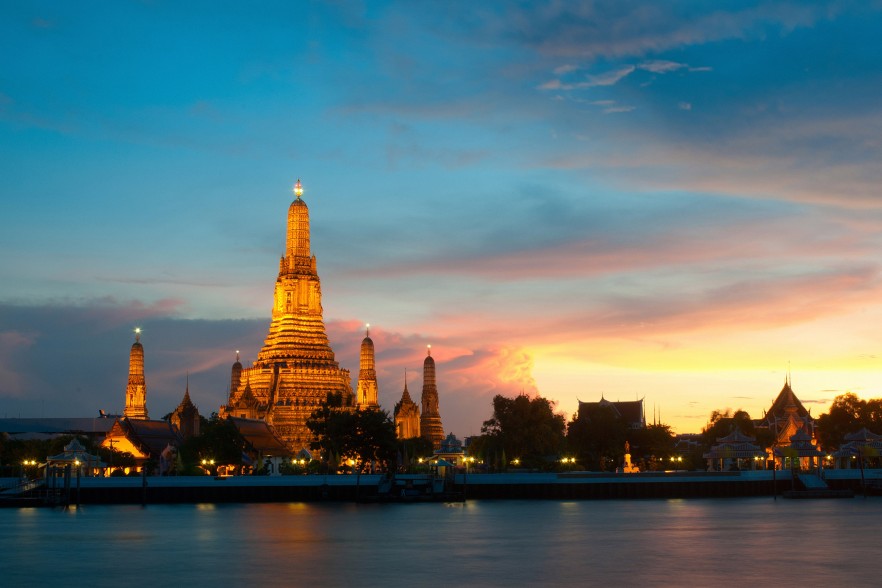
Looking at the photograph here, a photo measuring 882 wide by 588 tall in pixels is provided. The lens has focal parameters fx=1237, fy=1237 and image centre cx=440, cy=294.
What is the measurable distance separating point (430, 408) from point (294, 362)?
39.8m

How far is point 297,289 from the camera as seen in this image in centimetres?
14400

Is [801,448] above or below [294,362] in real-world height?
below

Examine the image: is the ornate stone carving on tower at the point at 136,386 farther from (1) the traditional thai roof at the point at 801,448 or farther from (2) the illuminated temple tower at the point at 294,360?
(1) the traditional thai roof at the point at 801,448

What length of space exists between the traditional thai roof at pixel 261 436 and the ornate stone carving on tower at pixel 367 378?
21577 mm

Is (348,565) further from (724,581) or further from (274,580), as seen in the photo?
(724,581)

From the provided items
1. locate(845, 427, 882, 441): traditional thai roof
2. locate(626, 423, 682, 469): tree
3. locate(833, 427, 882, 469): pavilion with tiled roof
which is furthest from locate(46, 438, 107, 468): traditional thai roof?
locate(845, 427, 882, 441): traditional thai roof

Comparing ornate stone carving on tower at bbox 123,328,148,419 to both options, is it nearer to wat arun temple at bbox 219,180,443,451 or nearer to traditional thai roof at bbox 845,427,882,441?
wat arun temple at bbox 219,180,443,451

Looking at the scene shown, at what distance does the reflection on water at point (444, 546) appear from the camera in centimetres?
4866

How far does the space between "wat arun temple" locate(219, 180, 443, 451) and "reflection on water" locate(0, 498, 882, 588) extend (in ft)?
163

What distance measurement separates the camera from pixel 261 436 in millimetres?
128375

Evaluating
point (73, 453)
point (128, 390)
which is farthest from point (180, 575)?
point (128, 390)

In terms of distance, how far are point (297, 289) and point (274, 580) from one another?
97.8m

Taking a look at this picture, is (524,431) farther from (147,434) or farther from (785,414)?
(785,414)

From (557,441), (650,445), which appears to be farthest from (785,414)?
(557,441)
